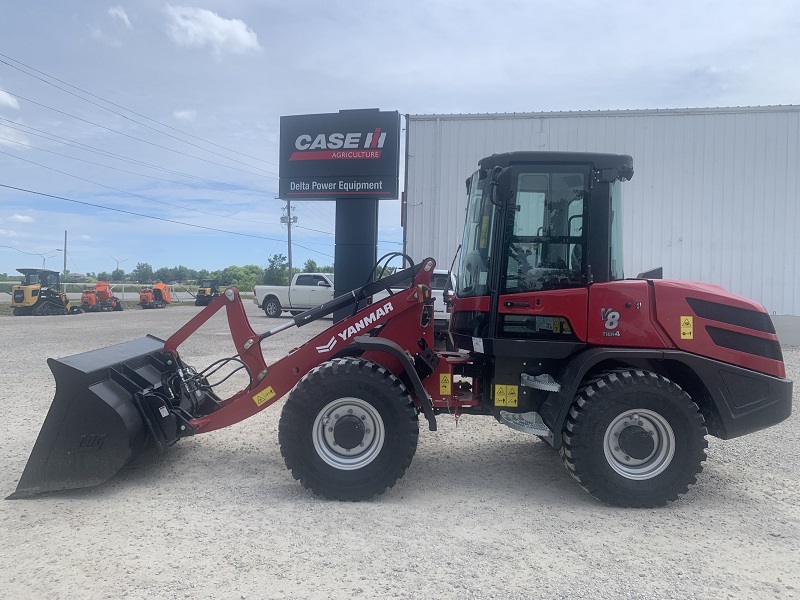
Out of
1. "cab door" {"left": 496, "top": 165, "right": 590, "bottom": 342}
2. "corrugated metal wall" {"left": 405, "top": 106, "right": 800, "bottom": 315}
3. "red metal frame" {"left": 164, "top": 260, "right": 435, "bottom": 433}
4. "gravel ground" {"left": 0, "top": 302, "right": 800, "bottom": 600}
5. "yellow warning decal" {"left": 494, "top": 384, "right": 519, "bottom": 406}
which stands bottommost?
"gravel ground" {"left": 0, "top": 302, "right": 800, "bottom": 600}

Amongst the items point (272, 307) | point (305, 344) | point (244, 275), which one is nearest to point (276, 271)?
point (244, 275)

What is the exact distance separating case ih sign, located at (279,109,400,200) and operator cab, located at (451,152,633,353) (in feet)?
25.4

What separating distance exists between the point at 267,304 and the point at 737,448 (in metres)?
19.5

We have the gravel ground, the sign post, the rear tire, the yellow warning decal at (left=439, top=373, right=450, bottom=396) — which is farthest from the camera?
the rear tire

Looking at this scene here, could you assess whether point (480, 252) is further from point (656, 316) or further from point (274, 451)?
point (274, 451)

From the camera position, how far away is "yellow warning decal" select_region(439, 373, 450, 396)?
191 inches

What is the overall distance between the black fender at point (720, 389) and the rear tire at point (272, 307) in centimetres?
1970

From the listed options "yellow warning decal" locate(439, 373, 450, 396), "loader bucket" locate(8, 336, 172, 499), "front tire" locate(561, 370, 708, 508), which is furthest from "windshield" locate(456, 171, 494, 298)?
"loader bucket" locate(8, 336, 172, 499)

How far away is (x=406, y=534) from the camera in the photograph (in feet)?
12.4

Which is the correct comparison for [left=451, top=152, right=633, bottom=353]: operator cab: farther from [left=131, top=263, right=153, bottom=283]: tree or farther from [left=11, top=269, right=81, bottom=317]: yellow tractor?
[left=131, top=263, right=153, bottom=283]: tree

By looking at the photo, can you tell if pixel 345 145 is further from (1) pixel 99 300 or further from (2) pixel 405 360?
(1) pixel 99 300

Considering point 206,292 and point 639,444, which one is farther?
point 206,292

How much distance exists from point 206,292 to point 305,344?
30.9 m

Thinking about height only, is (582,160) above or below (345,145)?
below
